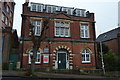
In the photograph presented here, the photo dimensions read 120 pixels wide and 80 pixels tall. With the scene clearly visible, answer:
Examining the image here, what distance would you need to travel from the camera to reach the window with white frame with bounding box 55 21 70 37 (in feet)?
70.2

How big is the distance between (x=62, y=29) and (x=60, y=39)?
1810 millimetres

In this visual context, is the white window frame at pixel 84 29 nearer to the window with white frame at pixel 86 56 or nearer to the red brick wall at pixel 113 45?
the window with white frame at pixel 86 56

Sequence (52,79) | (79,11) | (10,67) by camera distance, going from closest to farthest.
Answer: (52,79) → (10,67) → (79,11)

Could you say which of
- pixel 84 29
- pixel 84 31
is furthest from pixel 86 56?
pixel 84 29

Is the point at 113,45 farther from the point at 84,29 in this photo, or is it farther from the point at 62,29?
the point at 62,29

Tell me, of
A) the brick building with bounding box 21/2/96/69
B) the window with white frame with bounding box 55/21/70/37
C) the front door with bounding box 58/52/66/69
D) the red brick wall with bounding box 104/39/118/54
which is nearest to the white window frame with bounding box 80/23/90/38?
the brick building with bounding box 21/2/96/69

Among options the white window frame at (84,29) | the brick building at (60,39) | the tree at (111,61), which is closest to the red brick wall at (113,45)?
the tree at (111,61)

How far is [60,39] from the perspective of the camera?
2083cm

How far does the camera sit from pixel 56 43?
20.7m

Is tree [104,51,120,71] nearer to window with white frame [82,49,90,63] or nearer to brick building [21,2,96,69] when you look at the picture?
brick building [21,2,96,69]

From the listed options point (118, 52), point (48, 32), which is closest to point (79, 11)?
point (48, 32)

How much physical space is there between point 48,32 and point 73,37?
408 cm

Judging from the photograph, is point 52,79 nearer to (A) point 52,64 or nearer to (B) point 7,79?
(B) point 7,79

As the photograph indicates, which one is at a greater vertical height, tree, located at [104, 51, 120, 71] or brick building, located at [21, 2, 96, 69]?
brick building, located at [21, 2, 96, 69]
